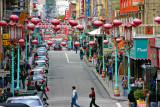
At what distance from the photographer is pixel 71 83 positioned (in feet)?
142

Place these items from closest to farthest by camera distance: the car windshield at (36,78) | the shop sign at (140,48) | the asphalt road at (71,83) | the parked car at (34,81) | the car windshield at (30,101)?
1. the car windshield at (30,101)
2. the asphalt road at (71,83)
3. the parked car at (34,81)
4. the shop sign at (140,48)
5. the car windshield at (36,78)

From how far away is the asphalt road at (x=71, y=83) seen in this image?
104 ft

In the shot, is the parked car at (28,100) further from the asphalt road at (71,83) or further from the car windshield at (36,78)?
the car windshield at (36,78)

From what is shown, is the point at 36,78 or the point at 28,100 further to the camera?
the point at 36,78

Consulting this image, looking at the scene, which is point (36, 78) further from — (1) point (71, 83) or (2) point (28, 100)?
(2) point (28, 100)

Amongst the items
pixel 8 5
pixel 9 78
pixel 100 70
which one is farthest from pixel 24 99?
pixel 8 5

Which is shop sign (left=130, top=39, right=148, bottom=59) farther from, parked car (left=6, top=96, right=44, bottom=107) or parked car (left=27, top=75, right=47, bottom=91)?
parked car (left=6, top=96, right=44, bottom=107)

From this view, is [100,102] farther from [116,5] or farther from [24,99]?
[116,5]

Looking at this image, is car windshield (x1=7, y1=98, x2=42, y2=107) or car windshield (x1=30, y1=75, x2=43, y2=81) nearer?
car windshield (x1=7, y1=98, x2=42, y2=107)

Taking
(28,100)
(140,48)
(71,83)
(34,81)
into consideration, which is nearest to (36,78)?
(34,81)

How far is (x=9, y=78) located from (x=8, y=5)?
891 inches

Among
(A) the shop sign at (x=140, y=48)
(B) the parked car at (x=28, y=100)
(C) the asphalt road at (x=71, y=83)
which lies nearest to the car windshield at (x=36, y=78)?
(C) the asphalt road at (x=71, y=83)

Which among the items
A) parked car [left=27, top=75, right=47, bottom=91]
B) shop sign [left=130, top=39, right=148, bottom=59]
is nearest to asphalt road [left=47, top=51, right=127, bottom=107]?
parked car [left=27, top=75, right=47, bottom=91]

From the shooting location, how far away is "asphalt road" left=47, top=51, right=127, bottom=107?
3158cm
